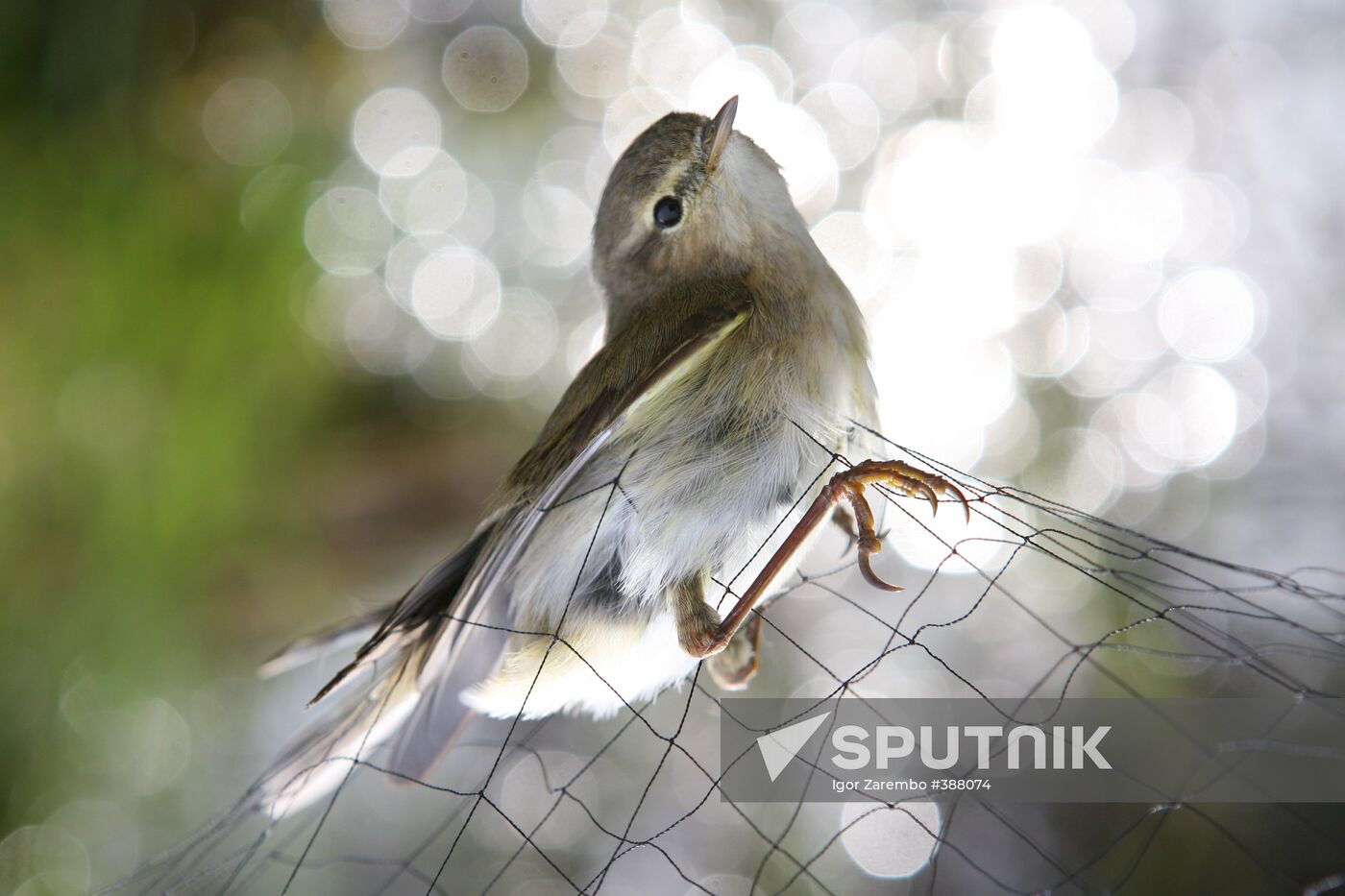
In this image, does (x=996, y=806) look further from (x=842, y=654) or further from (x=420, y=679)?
(x=420, y=679)

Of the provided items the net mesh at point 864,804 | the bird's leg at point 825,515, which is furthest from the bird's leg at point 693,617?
the net mesh at point 864,804

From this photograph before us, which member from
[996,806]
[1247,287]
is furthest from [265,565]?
[1247,287]

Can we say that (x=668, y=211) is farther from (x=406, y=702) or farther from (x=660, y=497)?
(x=406, y=702)

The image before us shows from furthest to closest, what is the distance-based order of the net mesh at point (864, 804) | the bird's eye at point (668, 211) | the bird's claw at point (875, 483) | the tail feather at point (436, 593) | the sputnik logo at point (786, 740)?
the net mesh at point (864, 804) < the sputnik logo at point (786, 740) < the bird's eye at point (668, 211) < the tail feather at point (436, 593) < the bird's claw at point (875, 483)

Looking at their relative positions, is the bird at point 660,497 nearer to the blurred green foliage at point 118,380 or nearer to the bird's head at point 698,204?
the bird's head at point 698,204

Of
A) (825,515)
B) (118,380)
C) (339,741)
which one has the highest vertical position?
(118,380)

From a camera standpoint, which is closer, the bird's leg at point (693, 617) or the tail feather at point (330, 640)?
the bird's leg at point (693, 617)

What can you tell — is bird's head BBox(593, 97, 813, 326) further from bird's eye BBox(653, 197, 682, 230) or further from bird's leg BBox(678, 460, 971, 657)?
bird's leg BBox(678, 460, 971, 657)

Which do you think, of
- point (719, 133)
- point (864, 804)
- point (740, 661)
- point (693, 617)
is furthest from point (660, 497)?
point (864, 804)
